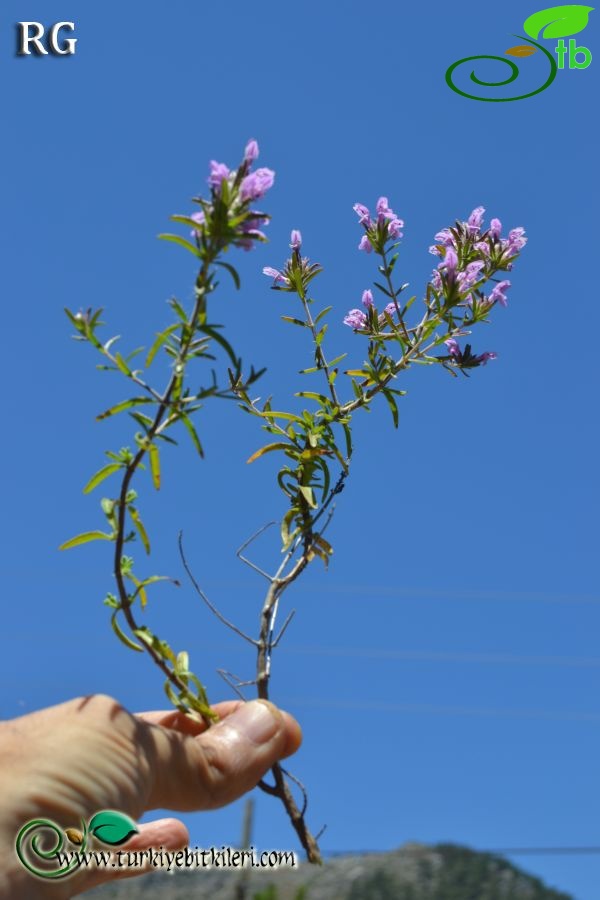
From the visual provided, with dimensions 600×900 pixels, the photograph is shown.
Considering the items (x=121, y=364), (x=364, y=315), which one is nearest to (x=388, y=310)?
(x=364, y=315)

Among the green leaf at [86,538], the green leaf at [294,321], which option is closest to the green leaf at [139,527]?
the green leaf at [86,538]

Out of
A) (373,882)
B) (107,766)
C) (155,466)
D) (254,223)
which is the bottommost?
(373,882)

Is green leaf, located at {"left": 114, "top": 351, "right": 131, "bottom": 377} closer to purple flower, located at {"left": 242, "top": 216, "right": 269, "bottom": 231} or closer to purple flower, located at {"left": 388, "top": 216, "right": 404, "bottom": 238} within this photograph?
purple flower, located at {"left": 242, "top": 216, "right": 269, "bottom": 231}

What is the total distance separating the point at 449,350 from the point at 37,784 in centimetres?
136

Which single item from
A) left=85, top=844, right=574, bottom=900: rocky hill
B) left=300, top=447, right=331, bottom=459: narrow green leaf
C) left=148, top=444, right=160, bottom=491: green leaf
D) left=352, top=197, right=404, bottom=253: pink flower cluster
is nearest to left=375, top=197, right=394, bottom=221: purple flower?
left=352, top=197, right=404, bottom=253: pink flower cluster

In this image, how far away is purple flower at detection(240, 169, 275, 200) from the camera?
1578 millimetres

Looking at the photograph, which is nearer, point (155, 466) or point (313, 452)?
point (155, 466)

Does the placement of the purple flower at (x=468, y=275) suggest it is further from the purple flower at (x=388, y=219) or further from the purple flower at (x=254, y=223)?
the purple flower at (x=254, y=223)

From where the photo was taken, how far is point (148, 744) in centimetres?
155

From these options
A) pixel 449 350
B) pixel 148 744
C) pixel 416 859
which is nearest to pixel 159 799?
pixel 148 744

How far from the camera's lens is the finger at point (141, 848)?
168 centimetres

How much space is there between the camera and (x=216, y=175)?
1578 mm

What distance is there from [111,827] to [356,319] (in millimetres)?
1329

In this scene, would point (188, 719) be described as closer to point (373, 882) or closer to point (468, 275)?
point (373, 882)
